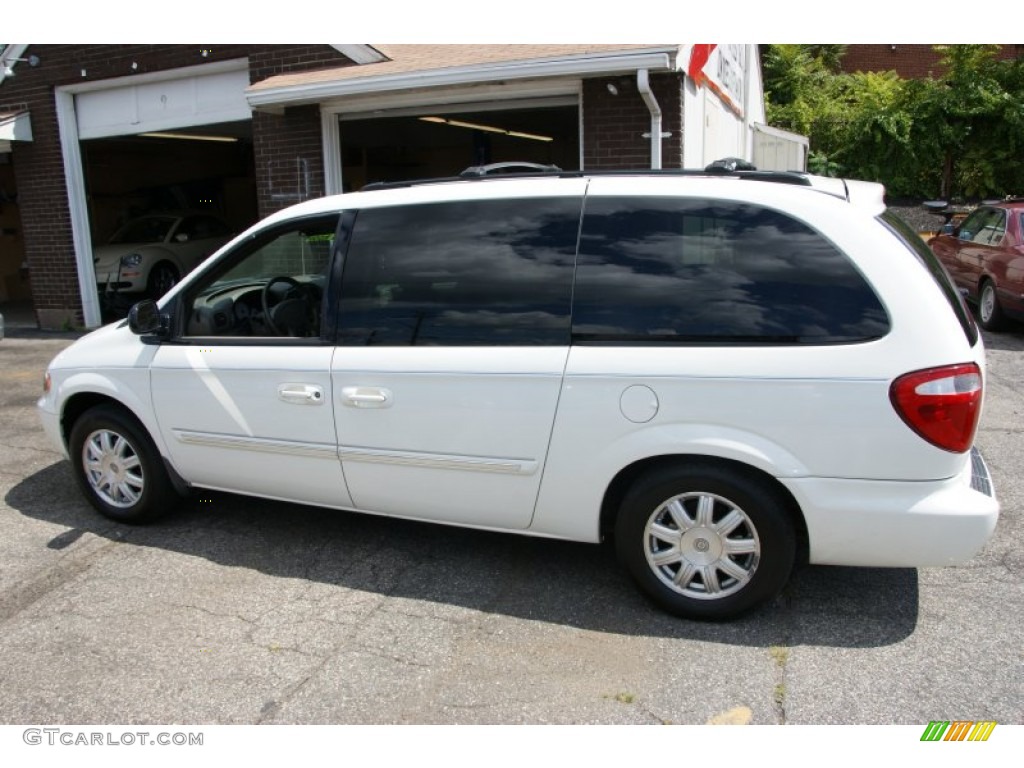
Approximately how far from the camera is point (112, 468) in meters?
4.62

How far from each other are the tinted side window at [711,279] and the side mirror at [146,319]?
7.44ft

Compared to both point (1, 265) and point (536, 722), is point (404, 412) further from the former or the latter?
point (1, 265)

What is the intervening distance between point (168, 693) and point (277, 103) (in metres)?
7.18

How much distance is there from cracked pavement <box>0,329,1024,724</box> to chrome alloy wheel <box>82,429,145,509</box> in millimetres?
186

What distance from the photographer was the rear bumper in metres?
3.06

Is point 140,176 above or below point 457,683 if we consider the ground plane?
above

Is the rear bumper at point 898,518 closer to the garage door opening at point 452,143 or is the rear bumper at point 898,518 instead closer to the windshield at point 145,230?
the garage door opening at point 452,143

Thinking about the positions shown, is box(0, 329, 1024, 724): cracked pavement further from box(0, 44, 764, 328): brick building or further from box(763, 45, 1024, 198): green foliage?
box(763, 45, 1024, 198): green foliage

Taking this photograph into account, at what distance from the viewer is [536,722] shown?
2871 mm

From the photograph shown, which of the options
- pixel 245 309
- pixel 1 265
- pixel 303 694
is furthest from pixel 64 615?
pixel 1 265

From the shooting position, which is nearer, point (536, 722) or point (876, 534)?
point (536, 722)

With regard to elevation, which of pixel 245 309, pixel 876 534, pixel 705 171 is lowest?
pixel 876 534
